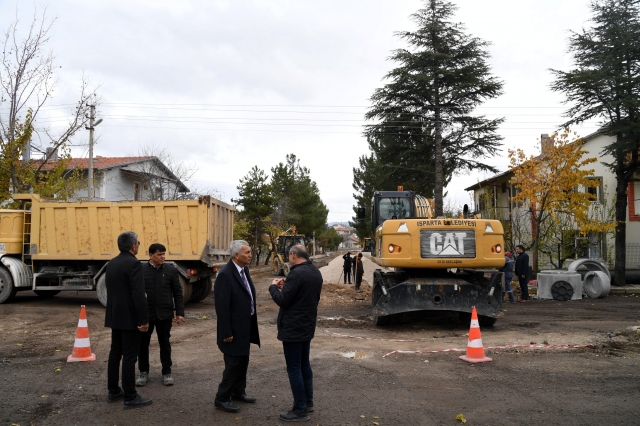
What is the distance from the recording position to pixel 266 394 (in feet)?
20.3

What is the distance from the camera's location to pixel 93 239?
1461 cm

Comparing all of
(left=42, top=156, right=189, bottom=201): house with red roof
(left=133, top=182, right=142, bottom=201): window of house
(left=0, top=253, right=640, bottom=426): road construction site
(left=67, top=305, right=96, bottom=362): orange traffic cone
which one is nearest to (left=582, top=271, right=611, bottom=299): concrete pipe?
(left=0, top=253, right=640, bottom=426): road construction site

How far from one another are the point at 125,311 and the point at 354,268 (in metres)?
18.9

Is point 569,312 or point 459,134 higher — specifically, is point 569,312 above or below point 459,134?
below

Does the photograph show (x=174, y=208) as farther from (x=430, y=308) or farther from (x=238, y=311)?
(x=238, y=311)

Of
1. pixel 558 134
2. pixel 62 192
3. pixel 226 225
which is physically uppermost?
pixel 558 134

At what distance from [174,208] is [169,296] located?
7.85 meters

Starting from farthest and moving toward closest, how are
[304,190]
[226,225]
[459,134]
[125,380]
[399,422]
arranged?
[304,190] → [459,134] → [226,225] → [125,380] → [399,422]

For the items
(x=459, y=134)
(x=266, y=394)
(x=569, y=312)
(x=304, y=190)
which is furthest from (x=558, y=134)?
(x=304, y=190)

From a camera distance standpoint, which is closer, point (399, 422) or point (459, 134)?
point (399, 422)

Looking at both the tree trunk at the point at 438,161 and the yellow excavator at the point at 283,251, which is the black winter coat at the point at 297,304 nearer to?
the tree trunk at the point at 438,161

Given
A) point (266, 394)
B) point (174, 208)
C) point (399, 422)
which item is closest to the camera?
point (399, 422)

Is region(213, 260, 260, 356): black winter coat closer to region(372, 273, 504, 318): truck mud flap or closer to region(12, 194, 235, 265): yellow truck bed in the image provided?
region(372, 273, 504, 318): truck mud flap

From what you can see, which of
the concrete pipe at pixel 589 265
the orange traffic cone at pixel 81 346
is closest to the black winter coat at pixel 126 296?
the orange traffic cone at pixel 81 346
